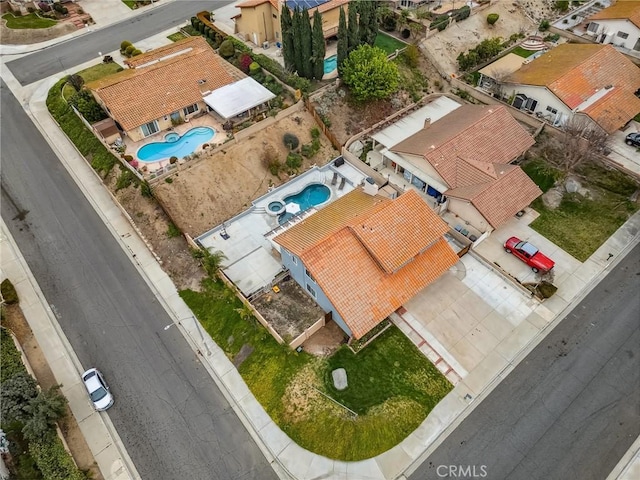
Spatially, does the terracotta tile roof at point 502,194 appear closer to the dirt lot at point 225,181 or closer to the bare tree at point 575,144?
the bare tree at point 575,144

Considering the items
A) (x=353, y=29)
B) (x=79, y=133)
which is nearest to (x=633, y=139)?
(x=353, y=29)

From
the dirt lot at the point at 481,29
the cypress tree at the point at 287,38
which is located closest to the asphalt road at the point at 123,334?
the cypress tree at the point at 287,38

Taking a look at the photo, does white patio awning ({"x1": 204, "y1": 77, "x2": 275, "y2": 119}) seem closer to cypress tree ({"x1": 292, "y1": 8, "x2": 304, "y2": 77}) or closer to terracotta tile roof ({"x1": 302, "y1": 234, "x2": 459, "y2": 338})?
cypress tree ({"x1": 292, "y1": 8, "x2": 304, "y2": 77})

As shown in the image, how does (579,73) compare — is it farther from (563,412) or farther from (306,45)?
(563,412)

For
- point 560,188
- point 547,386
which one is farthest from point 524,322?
point 560,188

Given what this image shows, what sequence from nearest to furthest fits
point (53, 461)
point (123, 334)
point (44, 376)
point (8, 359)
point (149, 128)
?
point (53, 461), point (8, 359), point (44, 376), point (123, 334), point (149, 128)

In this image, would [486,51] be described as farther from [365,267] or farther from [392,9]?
[365,267]
